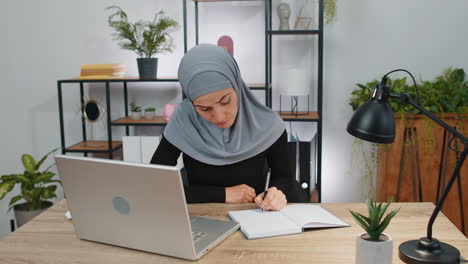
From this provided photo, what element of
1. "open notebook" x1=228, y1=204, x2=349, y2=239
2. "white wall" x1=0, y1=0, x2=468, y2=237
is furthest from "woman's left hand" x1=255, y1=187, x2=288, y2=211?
"white wall" x1=0, y1=0, x2=468, y2=237

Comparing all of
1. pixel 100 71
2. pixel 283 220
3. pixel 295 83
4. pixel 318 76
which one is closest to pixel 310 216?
pixel 283 220

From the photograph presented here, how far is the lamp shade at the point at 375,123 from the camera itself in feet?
3.73

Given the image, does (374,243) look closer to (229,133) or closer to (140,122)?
(229,133)

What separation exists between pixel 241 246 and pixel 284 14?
1.90 m

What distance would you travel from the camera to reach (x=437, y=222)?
1421mm

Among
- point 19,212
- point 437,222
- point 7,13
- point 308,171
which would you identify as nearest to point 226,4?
point 308,171

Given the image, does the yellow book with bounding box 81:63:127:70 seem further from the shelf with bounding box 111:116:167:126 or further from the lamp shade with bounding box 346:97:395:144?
the lamp shade with bounding box 346:97:395:144

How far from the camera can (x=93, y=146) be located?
3062mm

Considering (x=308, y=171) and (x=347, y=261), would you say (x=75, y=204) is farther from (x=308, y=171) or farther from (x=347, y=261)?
(x=308, y=171)

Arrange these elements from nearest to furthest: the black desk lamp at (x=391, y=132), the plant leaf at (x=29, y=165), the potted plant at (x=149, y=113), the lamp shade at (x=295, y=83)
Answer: the black desk lamp at (x=391, y=132) < the lamp shade at (x=295, y=83) < the plant leaf at (x=29, y=165) < the potted plant at (x=149, y=113)

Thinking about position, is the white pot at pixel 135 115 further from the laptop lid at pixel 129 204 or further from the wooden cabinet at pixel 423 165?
the laptop lid at pixel 129 204

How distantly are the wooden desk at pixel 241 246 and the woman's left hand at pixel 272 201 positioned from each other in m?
0.18

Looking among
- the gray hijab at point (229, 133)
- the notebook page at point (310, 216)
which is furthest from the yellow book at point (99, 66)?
the notebook page at point (310, 216)

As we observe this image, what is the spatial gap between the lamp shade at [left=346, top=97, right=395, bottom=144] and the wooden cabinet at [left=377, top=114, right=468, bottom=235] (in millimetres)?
1680
